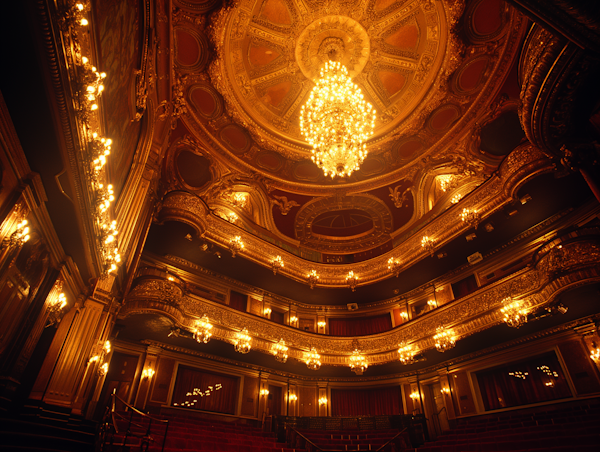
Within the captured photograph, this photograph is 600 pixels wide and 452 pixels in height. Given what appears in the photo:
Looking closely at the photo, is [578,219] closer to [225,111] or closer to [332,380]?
[332,380]

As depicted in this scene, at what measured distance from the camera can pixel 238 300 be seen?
1510 cm

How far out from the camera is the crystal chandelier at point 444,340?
11.2 meters

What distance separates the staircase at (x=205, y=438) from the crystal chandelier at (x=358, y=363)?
445cm

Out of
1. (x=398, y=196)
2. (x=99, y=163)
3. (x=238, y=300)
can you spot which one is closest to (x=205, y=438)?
(x=238, y=300)

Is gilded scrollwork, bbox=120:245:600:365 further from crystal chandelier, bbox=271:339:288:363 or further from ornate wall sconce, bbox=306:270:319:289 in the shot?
ornate wall sconce, bbox=306:270:319:289

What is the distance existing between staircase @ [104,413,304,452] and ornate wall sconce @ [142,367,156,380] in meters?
1.90

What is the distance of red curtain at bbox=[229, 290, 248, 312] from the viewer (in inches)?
584

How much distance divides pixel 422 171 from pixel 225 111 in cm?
1033

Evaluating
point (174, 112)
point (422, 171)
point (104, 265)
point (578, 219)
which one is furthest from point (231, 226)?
point (578, 219)

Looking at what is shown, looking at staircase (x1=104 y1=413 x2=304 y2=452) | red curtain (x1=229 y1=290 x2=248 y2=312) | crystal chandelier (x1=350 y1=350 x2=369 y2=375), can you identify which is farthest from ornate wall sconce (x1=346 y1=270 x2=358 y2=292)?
staircase (x1=104 y1=413 x2=304 y2=452)

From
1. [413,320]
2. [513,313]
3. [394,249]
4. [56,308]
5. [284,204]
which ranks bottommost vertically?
[56,308]

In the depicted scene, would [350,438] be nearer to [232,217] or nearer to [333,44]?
[232,217]

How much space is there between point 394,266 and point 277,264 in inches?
221

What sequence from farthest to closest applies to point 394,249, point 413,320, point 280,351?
1. point 394,249
2. point 413,320
3. point 280,351
